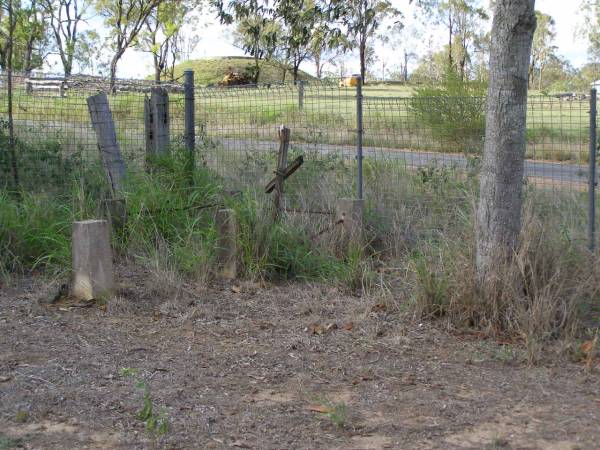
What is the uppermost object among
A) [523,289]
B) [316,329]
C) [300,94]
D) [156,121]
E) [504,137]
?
[300,94]

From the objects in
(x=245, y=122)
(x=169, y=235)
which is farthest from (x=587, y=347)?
(x=245, y=122)

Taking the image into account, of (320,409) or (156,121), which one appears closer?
(320,409)

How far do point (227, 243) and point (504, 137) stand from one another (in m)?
2.65

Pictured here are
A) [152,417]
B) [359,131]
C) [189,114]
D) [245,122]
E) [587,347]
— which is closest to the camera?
[152,417]

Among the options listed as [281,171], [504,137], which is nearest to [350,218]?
[281,171]

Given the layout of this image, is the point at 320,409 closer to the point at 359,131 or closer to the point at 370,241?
the point at 370,241

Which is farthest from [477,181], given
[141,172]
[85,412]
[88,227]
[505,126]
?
[85,412]

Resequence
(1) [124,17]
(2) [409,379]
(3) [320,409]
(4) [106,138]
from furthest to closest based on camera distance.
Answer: (1) [124,17]
(4) [106,138]
(2) [409,379]
(3) [320,409]

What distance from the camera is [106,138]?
8734 mm

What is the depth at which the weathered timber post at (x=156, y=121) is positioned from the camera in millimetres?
9242

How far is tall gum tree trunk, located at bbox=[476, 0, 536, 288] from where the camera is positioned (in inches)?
215

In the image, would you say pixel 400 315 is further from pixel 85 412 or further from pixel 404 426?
pixel 85 412

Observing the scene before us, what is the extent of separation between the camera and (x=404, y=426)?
405cm

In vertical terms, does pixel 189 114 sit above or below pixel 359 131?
above
